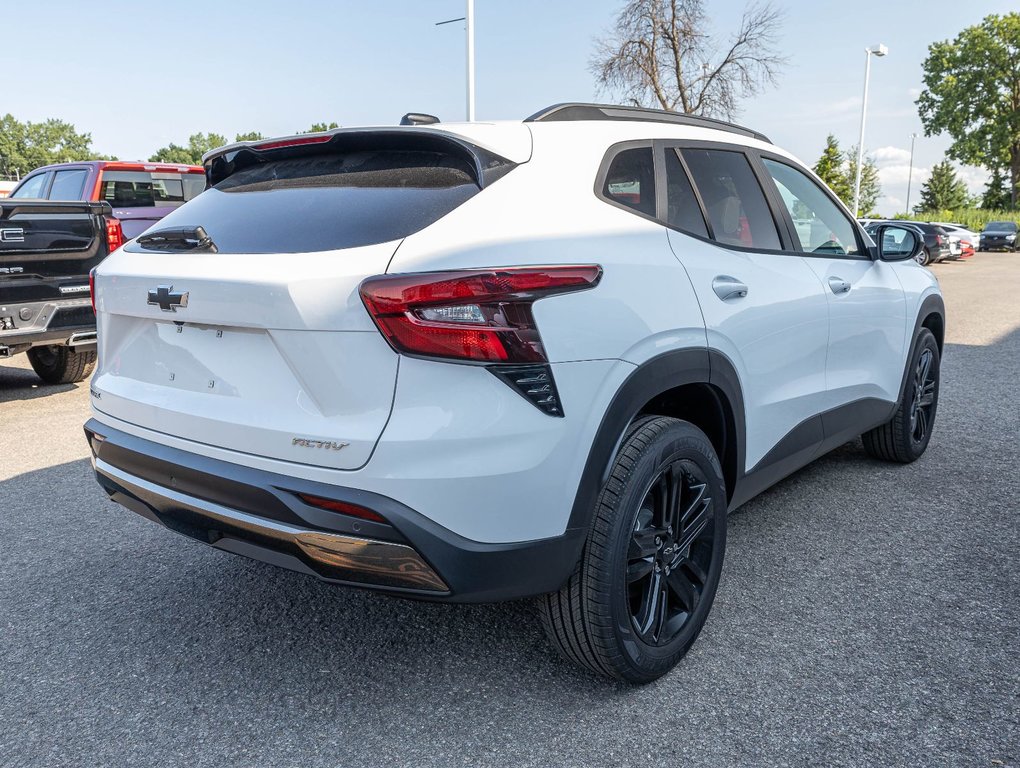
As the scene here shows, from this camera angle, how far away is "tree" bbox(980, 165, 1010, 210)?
63.1 m

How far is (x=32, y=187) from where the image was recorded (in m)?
11.2

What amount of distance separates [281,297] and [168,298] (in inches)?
20.1

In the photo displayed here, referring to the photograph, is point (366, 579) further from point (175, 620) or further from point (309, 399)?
point (175, 620)

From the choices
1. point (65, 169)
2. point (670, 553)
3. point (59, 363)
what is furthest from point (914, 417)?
point (65, 169)

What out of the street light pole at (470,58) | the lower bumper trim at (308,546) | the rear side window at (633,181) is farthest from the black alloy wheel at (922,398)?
the street light pole at (470,58)

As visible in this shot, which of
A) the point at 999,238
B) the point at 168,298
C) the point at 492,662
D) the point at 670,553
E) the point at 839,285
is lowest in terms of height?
the point at 999,238

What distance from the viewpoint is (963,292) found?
1764 centimetres

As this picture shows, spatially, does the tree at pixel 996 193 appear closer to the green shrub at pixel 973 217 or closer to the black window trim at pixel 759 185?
the green shrub at pixel 973 217

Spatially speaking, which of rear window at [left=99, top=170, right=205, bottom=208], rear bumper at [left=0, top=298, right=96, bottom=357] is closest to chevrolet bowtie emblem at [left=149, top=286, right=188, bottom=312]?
rear bumper at [left=0, top=298, right=96, bottom=357]

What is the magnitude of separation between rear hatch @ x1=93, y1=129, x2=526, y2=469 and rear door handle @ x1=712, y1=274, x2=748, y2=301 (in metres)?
0.88

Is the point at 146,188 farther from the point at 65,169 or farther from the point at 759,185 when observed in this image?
the point at 759,185

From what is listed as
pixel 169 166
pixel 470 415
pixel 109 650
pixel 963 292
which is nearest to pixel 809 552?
pixel 470 415

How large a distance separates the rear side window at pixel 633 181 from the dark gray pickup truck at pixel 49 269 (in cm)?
481

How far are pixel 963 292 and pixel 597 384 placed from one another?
18.1 m
